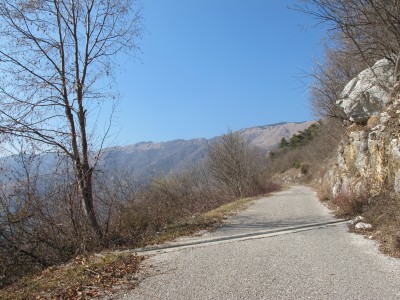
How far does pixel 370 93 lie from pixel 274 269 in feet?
38.7

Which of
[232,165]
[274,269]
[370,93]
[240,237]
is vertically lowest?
[274,269]

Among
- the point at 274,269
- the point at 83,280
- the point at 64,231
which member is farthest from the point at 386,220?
the point at 64,231

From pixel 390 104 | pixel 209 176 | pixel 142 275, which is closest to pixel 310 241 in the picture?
pixel 142 275

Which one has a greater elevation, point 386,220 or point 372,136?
point 372,136

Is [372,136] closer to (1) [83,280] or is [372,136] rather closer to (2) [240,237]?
(2) [240,237]

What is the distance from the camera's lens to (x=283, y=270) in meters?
6.15

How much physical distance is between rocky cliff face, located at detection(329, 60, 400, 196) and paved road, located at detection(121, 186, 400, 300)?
9.29 ft

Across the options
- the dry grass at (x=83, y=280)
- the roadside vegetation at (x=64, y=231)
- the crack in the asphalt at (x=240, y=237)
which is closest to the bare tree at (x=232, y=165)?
the roadside vegetation at (x=64, y=231)

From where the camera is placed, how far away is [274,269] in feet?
20.5

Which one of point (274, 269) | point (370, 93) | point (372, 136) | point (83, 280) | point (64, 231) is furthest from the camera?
point (370, 93)

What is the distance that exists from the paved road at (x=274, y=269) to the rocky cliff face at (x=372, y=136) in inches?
111

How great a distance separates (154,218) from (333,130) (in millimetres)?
28531

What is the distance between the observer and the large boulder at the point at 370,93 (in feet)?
48.2

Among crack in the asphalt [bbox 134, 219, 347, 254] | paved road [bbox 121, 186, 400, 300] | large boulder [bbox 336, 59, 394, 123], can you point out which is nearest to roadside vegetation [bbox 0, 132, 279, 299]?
crack in the asphalt [bbox 134, 219, 347, 254]
